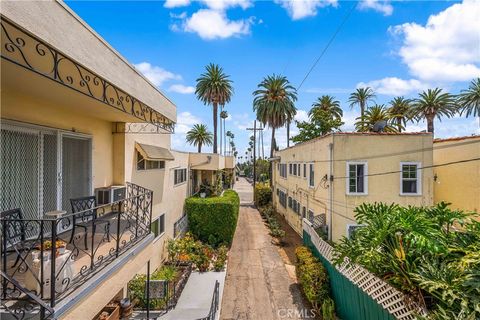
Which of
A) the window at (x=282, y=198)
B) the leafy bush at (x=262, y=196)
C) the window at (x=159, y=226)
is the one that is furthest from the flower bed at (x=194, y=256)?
the leafy bush at (x=262, y=196)

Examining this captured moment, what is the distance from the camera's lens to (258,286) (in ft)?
42.1

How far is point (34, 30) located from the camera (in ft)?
9.09

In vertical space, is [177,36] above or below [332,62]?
above

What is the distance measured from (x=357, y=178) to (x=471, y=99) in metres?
26.2

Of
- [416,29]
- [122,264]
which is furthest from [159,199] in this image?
[416,29]

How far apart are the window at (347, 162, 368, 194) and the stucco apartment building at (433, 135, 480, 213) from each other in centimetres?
351

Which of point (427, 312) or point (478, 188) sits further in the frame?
point (478, 188)

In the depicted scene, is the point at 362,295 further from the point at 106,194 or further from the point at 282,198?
the point at 282,198

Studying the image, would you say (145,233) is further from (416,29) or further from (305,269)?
(416,29)

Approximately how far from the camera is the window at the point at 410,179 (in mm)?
14008

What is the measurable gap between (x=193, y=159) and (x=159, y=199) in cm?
850

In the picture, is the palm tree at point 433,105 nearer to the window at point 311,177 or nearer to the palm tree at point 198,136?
the window at point 311,177

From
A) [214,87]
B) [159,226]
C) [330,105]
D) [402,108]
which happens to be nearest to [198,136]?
[214,87]
